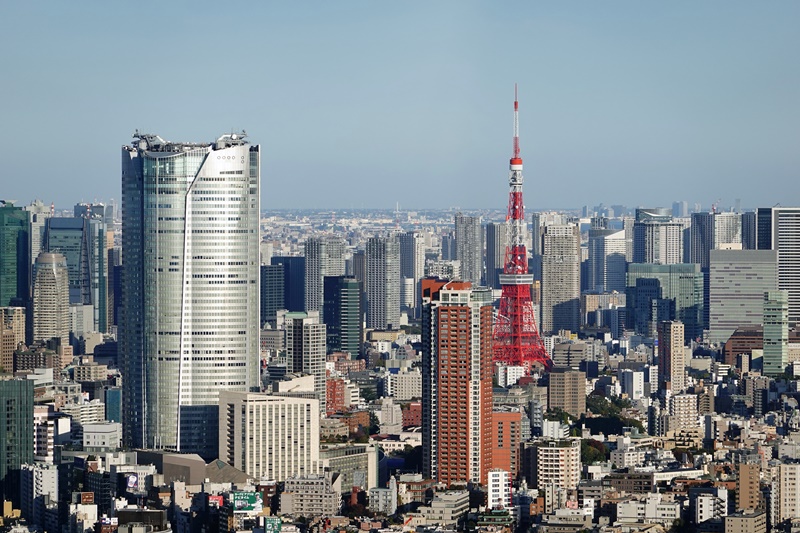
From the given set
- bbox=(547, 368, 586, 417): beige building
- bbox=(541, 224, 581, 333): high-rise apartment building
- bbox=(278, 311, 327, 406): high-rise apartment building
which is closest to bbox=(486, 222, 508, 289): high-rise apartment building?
bbox=(541, 224, 581, 333): high-rise apartment building

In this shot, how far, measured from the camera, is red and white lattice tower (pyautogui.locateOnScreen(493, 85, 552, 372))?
3909 cm

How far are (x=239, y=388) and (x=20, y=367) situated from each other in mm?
10429

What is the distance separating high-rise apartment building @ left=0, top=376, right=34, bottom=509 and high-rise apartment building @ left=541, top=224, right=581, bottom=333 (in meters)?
23.9

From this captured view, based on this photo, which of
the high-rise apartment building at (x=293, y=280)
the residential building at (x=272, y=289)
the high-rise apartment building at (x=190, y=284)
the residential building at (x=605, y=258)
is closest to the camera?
the high-rise apartment building at (x=190, y=284)

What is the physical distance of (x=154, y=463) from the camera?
2662cm

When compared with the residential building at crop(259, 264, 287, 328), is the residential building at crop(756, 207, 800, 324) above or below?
above

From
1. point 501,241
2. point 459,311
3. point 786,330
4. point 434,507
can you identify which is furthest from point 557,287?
point 434,507

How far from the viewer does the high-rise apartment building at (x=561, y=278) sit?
53.4m

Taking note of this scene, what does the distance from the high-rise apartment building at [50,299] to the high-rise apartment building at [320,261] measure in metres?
5.20

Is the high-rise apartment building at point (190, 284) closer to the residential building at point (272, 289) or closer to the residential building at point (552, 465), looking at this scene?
the residential building at point (552, 465)

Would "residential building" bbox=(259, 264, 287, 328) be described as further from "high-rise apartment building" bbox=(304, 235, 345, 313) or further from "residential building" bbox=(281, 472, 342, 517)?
"residential building" bbox=(281, 472, 342, 517)

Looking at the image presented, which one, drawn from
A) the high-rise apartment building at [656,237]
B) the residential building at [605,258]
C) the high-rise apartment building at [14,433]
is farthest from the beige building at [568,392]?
the high-rise apartment building at [656,237]

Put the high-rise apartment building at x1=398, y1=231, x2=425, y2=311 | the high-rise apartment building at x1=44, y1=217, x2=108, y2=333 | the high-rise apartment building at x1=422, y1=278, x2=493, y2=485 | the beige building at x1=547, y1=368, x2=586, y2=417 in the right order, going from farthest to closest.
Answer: the high-rise apartment building at x1=398, y1=231, x2=425, y2=311
the high-rise apartment building at x1=44, y1=217, x2=108, y2=333
the beige building at x1=547, y1=368, x2=586, y2=417
the high-rise apartment building at x1=422, y1=278, x2=493, y2=485

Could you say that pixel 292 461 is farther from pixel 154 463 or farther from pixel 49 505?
pixel 49 505
